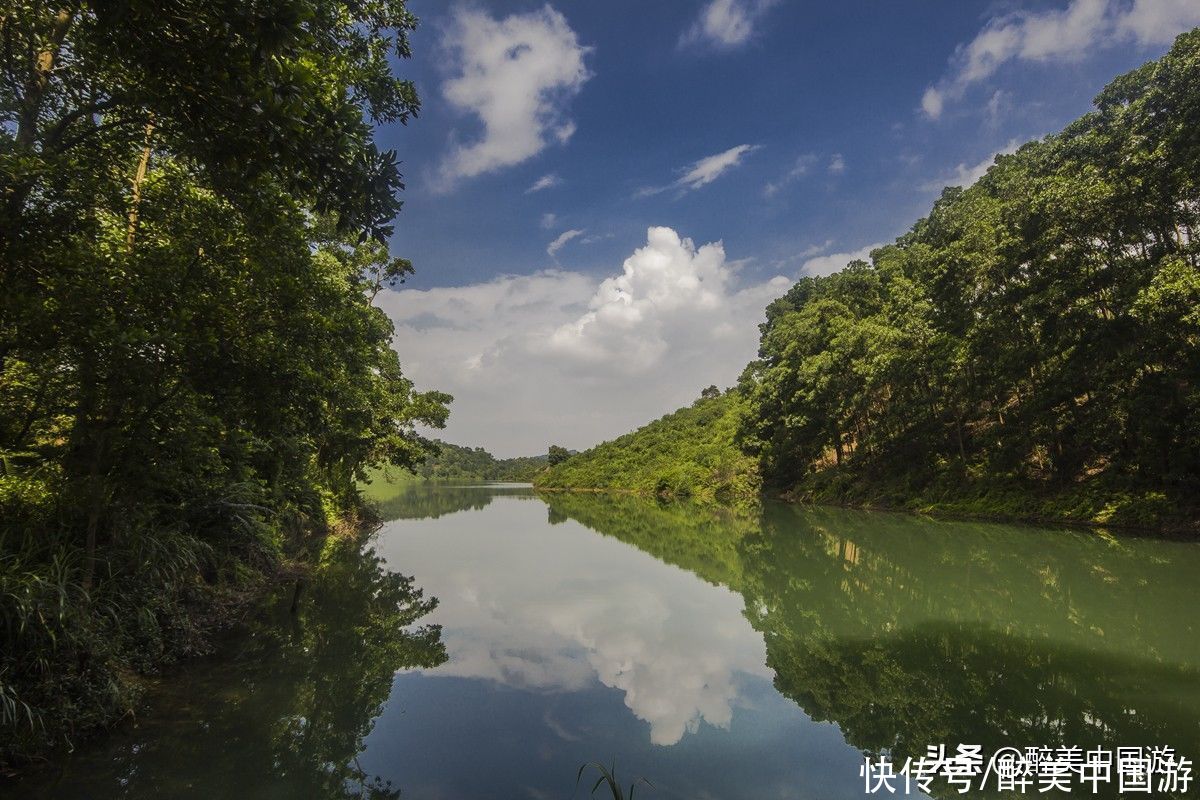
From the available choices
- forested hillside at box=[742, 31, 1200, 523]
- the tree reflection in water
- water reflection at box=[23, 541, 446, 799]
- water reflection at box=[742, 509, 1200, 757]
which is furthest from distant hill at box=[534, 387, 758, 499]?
water reflection at box=[23, 541, 446, 799]

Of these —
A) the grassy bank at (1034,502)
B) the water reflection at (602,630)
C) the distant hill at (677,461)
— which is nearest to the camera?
the water reflection at (602,630)

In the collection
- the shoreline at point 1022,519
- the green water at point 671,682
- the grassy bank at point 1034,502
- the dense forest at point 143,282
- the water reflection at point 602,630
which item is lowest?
the water reflection at point 602,630

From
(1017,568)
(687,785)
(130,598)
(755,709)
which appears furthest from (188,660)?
(1017,568)

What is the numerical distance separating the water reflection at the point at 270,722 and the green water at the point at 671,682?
22 millimetres

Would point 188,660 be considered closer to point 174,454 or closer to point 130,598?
point 130,598

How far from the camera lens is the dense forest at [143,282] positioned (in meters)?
3.23

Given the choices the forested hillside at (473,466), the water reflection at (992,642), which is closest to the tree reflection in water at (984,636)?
the water reflection at (992,642)

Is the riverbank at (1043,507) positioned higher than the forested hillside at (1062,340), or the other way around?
the forested hillside at (1062,340)

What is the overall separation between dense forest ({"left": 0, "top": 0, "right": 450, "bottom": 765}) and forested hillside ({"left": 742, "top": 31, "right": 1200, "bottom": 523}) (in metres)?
17.1

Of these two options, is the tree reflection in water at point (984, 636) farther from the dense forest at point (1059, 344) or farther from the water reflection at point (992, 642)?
the dense forest at point (1059, 344)

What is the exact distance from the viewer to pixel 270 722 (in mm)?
5285

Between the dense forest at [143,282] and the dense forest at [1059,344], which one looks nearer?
the dense forest at [143,282]

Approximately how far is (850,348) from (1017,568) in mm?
18347

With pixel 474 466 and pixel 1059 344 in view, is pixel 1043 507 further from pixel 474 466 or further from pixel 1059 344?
pixel 474 466
